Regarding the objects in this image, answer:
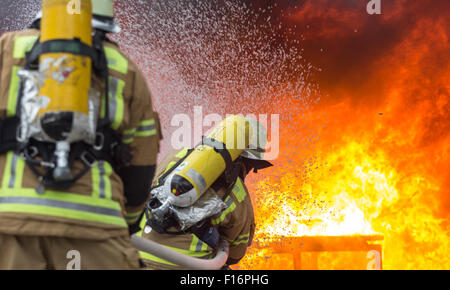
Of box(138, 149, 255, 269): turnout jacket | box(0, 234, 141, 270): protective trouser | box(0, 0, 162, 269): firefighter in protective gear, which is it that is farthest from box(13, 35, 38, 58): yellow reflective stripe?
box(138, 149, 255, 269): turnout jacket

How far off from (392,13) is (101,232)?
9.70m

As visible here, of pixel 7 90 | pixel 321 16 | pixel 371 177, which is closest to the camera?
pixel 7 90

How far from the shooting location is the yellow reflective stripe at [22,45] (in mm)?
2012

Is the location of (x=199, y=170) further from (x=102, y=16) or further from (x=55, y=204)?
(x=55, y=204)

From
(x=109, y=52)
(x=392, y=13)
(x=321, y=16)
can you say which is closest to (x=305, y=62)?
(x=321, y=16)

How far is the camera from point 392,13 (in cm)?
1033

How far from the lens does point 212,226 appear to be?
13.3 feet

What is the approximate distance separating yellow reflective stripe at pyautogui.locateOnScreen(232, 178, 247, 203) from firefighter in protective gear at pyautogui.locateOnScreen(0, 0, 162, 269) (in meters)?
2.05

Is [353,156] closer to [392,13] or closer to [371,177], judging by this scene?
[371,177]

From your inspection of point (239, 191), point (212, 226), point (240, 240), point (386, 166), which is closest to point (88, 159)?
point (212, 226)

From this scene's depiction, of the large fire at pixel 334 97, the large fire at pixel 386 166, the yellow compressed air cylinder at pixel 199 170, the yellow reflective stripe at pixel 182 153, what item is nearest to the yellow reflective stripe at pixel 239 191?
the yellow compressed air cylinder at pixel 199 170

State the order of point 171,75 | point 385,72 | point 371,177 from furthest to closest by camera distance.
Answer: point 385,72 < point 371,177 < point 171,75

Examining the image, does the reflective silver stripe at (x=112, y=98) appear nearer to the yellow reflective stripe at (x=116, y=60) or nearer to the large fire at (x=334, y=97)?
the yellow reflective stripe at (x=116, y=60)
